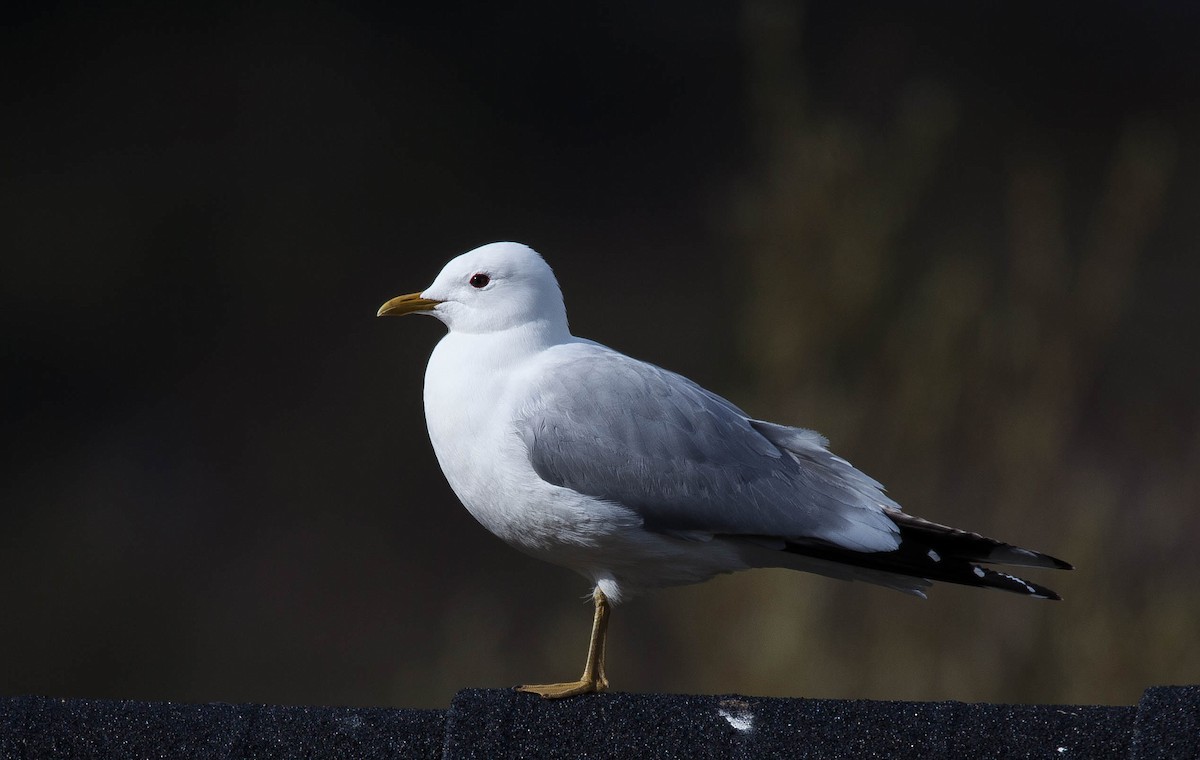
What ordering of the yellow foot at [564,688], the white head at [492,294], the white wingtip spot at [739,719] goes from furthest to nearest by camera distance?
the white head at [492,294]
the yellow foot at [564,688]
the white wingtip spot at [739,719]

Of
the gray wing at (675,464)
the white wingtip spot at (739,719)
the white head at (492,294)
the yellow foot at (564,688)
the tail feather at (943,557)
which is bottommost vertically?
the white wingtip spot at (739,719)

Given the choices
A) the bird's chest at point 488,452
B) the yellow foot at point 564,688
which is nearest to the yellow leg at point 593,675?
the yellow foot at point 564,688

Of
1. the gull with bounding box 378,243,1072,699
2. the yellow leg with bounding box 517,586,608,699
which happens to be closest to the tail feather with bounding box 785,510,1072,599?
the gull with bounding box 378,243,1072,699

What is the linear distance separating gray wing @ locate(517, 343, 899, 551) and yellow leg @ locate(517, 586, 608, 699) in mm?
95

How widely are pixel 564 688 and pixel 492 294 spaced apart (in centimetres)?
38

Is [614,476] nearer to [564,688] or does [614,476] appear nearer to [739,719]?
[564,688]

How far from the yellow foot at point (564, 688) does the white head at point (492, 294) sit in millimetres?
337

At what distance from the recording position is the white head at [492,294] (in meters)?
1.16

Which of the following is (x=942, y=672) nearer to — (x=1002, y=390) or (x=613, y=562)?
(x=1002, y=390)

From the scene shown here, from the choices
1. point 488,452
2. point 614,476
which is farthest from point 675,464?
point 488,452

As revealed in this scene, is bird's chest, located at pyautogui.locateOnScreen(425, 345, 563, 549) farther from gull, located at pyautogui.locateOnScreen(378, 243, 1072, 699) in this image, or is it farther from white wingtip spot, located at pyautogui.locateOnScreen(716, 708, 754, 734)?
white wingtip spot, located at pyautogui.locateOnScreen(716, 708, 754, 734)

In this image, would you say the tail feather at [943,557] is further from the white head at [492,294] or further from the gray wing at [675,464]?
the white head at [492,294]

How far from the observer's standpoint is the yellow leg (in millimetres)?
964

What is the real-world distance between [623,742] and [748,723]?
8 cm
